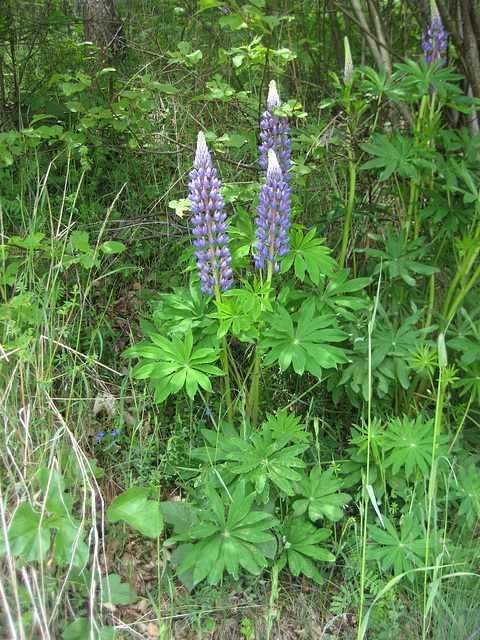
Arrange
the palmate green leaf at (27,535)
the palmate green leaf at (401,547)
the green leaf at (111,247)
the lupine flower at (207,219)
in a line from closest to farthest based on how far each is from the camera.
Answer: the palmate green leaf at (27,535) < the palmate green leaf at (401,547) < the lupine flower at (207,219) < the green leaf at (111,247)

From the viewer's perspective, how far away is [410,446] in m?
2.07

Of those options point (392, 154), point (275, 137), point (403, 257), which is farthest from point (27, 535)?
point (392, 154)

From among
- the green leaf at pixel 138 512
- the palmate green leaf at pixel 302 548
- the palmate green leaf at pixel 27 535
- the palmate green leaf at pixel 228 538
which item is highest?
the palmate green leaf at pixel 27 535

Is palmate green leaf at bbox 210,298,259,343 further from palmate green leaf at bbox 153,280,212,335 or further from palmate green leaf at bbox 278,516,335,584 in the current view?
palmate green leaf at bbox 278,516,335,584

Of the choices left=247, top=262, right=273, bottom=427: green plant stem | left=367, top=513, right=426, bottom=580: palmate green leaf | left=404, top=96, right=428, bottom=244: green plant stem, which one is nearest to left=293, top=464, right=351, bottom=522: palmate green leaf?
left=367, top=513, right=426, bottom=580: palmate green leaf

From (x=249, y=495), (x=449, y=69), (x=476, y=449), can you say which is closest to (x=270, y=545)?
(x=249, y=495)

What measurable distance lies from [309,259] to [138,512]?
119cm

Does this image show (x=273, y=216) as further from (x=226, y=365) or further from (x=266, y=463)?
(x=266, y=463)

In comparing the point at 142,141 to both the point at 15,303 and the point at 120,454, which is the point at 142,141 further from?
the point at 120,454

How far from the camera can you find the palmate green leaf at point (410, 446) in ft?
6.56

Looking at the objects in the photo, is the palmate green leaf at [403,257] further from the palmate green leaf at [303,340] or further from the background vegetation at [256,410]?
the palmate green leaf at [303,340]

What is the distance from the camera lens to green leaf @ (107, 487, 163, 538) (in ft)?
5.94

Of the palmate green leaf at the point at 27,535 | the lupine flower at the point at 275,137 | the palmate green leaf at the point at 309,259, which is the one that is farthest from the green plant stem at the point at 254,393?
the palmate green leaf at the point at 27,535

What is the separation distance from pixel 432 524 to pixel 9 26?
395 centimetres
